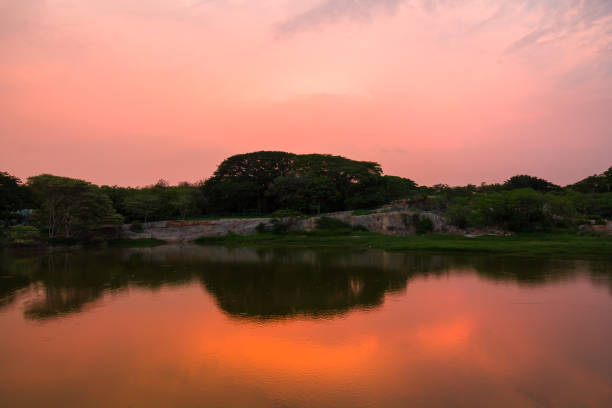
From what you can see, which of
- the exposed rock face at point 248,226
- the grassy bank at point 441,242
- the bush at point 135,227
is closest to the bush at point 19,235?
the exposed rock face at point 248,226

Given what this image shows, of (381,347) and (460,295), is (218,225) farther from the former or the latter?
(381,347)

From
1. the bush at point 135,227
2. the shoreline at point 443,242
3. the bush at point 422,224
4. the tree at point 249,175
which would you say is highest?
the tree at point 249,175

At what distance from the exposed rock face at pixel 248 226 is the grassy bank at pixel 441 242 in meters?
2.21

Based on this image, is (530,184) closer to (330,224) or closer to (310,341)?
(330,224)

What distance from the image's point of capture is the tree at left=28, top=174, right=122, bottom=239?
122 ft

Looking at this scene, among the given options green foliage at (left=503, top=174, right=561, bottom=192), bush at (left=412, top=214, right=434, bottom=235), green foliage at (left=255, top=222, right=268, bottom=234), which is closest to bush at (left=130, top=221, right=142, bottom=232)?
green foliage at (left=255, top=222, right=268, bottom=234)

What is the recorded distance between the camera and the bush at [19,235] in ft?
110

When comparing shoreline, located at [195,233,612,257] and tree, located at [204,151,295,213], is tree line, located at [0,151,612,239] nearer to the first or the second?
tree, located at [204,151,295,213]

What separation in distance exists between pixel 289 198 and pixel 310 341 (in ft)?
145

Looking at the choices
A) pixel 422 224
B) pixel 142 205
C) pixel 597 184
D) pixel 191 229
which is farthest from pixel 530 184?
pixel 142 205

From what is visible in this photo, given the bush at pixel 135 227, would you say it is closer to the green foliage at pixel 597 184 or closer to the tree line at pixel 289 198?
the tree line at pixel 289 198

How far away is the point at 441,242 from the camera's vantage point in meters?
33.9

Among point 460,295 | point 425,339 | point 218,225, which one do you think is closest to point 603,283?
point 460,295

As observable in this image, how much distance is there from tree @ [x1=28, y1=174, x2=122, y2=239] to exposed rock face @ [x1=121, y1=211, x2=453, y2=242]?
18.0ft
